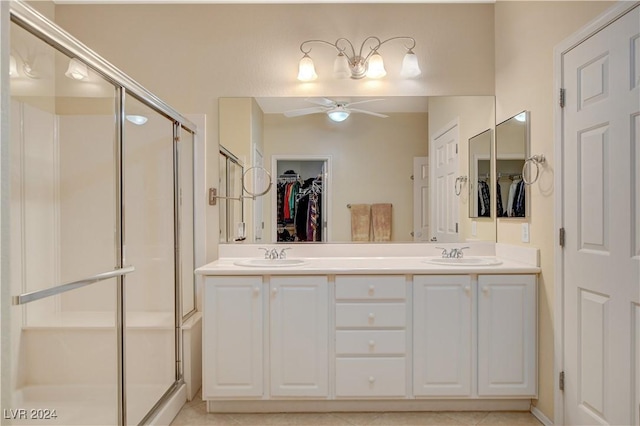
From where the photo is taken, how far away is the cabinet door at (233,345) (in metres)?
2.17

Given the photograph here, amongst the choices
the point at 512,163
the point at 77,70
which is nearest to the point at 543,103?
the point at 512,163

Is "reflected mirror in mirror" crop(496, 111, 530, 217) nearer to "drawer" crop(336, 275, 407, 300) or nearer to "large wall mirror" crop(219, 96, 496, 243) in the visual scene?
"large wall mirror" crop(219, 96, 496, 243)

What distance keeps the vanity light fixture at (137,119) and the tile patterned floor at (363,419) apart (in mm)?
1661

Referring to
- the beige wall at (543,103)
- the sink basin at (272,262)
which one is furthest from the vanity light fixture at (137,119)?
the beige wall at (543,103)

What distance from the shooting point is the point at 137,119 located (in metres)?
1.99

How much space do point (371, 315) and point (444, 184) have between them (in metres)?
1.11

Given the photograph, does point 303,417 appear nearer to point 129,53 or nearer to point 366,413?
point 366,413

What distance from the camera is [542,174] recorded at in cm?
213

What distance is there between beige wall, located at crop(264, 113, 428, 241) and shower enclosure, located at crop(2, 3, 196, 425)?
893mm

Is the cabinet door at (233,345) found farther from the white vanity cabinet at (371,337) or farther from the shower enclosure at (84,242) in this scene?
the white vanity cabinet at (371,337)

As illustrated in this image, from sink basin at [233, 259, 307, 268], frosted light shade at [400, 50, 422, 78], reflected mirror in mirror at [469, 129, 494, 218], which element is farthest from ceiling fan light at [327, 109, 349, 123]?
sink basin at [233, 259, 307, 268]

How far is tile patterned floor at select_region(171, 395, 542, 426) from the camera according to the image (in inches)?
84.6

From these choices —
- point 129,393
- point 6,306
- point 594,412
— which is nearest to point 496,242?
point 594,412

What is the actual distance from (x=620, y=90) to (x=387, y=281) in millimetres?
1378
